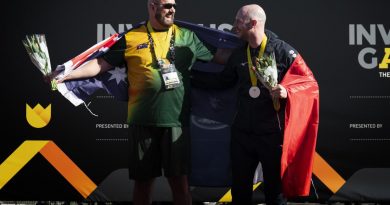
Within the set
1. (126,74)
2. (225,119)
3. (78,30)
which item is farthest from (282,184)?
(78,30)

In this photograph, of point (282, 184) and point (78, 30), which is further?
point (78, 30)

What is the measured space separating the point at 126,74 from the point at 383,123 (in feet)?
6.96

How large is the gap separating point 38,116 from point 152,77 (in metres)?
1.53

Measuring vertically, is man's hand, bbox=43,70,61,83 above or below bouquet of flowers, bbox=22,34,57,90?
below

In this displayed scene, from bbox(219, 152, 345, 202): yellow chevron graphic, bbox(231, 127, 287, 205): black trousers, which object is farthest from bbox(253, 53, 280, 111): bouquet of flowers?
bbox(219, 152, 345, 202): yellow chevron graphic

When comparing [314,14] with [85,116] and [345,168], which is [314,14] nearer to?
[345,168]

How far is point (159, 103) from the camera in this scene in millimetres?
3371

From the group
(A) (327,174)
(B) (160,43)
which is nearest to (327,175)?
(A) (327,174)

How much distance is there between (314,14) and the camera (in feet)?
14.6

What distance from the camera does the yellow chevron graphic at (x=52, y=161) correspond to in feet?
14.8

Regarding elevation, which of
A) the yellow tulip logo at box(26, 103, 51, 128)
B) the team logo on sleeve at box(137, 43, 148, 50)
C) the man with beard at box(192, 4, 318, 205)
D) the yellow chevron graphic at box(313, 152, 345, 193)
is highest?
the team logo on sleeve at box(137, 43, 148, 50)

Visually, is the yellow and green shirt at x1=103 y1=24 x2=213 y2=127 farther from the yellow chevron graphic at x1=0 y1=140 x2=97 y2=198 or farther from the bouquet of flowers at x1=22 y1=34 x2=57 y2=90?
the yellow chevron graphic at x1=0 y1=140 x2=97 y2=198

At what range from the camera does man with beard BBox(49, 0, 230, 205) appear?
3363 millimetres

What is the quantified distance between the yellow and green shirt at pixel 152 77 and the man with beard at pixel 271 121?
1.03 feet
